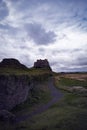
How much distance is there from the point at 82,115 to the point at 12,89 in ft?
59.9

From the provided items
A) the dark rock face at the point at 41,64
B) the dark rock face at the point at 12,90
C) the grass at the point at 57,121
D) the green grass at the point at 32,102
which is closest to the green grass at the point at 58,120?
the grass at the point at 57,121

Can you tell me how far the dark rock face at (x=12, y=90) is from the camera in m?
45.3

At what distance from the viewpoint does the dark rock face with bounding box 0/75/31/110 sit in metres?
45.3

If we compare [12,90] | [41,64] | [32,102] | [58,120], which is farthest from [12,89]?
[41,64]

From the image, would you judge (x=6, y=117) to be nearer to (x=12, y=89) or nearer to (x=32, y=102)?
(x=12, y=89)

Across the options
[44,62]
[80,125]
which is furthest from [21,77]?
[44,62]

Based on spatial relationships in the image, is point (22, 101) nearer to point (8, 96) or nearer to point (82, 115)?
point (8, 96)

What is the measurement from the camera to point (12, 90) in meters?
48.4

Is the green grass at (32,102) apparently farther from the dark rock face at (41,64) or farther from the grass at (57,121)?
the dark rock face at (41,64)

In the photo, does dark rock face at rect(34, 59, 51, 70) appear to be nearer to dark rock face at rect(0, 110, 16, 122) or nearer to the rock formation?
the rock formation

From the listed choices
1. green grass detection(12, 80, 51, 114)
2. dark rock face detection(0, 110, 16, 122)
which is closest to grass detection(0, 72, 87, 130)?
dark rock face detection(0, 110, 16, 122)

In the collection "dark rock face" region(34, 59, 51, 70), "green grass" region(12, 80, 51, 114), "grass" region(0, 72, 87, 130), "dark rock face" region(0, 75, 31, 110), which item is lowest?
"grass" region(0, 72, 87, 130)

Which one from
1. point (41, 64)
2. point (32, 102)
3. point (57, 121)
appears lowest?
point (57, 121)

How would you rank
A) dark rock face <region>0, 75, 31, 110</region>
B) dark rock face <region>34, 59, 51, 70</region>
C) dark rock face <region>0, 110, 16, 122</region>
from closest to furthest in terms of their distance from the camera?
dark rock face <region>0, 110, 16, 122</region>
dark rock face <region>0, 75, 31, 110</region>
dark rock face <region>34, 59, 51, 70</region>
